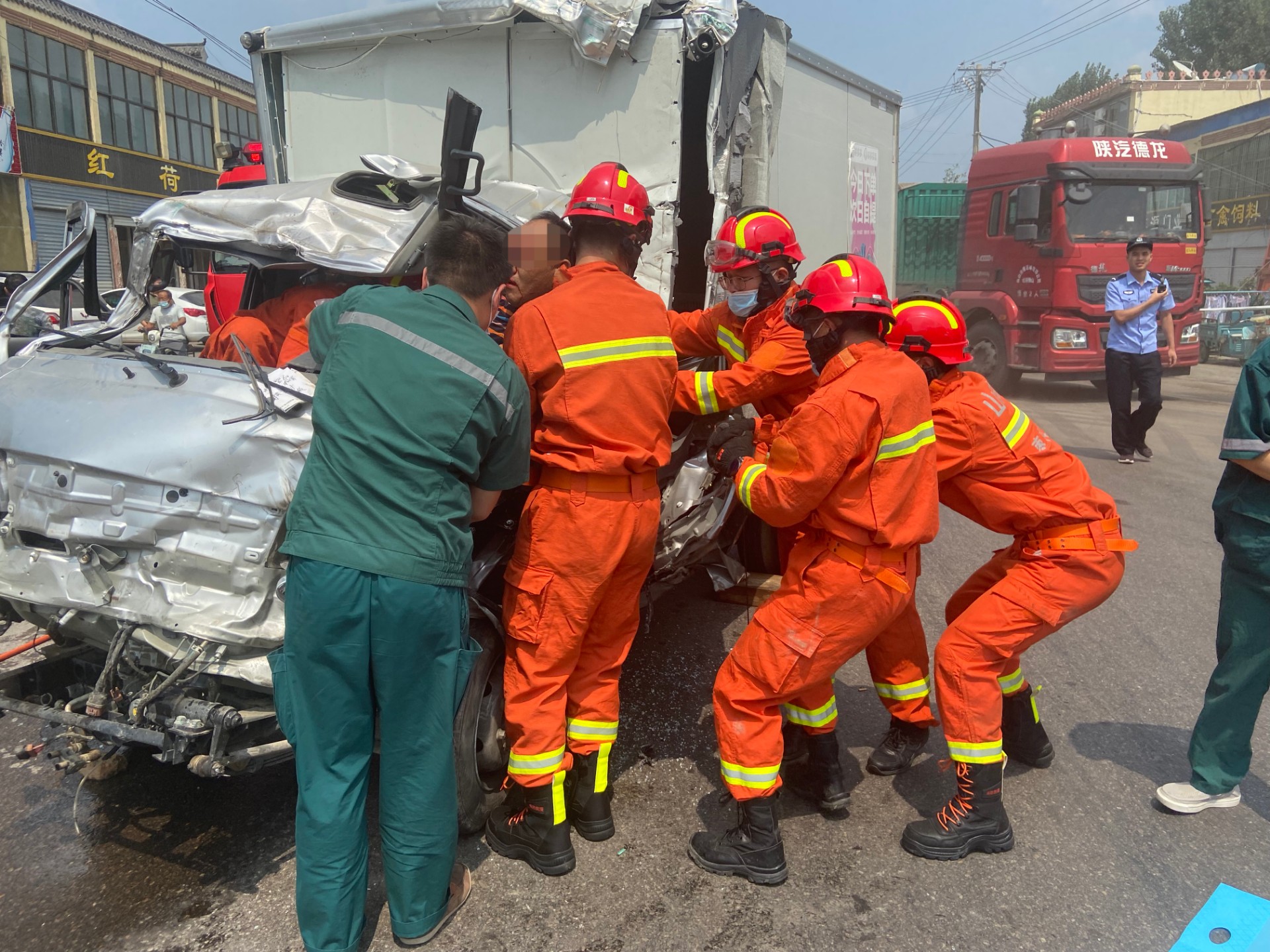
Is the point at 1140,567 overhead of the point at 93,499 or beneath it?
beneath

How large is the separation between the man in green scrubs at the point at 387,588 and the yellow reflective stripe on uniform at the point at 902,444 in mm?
1089

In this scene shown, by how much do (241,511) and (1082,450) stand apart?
8.68 meters

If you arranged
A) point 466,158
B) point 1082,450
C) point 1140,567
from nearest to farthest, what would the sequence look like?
point 466,158 < point 1140,567 < point 1082,450

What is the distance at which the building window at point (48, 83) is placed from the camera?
23.7 metres

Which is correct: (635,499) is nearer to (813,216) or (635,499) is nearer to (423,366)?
(423,366)

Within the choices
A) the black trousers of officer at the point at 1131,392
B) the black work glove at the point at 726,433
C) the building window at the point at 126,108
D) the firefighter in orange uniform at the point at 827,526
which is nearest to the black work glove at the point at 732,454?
the black work glove at the point at 726,433

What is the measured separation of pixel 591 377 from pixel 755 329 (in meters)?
0.95

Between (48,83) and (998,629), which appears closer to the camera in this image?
(998,629)

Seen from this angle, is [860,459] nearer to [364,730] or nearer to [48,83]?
[364,730]

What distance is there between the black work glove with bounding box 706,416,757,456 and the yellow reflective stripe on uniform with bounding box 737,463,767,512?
1.21 ft

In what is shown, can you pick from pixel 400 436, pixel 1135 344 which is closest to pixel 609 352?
pixel 400 436

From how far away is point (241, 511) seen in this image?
2.46 metres

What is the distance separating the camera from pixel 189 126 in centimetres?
3059

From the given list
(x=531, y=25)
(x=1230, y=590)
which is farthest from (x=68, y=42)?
(x=1230, y=590)
